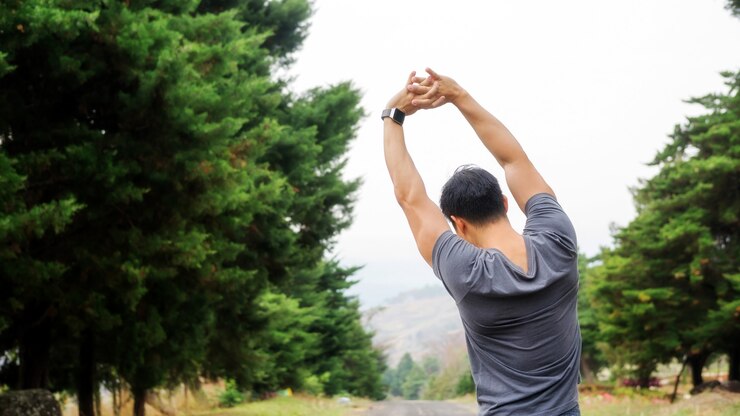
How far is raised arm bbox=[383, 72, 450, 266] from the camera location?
2.37m

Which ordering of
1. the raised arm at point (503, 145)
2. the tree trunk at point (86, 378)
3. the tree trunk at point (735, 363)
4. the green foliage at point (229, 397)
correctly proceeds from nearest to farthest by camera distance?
the raised arm at point (503, 145)
the tree trunk at point (86, 378)
the tree trunk at point (735, 363)
the green foliage at point (229, 397)

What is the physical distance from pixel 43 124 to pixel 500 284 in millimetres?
10085

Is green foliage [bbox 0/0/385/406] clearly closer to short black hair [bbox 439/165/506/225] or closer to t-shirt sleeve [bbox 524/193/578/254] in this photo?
short black hair [bbox 439/165/506/225]

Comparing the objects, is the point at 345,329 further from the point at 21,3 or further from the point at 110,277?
the point at 21,3

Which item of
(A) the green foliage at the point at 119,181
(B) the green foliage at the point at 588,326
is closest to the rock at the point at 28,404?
(A) the green foliage at the point at 119,181

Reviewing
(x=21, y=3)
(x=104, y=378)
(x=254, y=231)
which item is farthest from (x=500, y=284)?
(x=104, y=378)

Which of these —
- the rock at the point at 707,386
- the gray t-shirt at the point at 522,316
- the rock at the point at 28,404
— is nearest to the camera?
the gray t-shirt at the point at 522,316

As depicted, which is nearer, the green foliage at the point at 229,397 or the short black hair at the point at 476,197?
the short black hair at the point at 476,197

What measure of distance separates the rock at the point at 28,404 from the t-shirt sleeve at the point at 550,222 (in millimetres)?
8801

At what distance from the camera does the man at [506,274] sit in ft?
7.36

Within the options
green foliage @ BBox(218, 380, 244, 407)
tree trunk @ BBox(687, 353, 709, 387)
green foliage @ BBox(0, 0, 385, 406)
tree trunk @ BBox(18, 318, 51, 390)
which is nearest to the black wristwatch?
green foliage @ BBox(0, 0, 385, 406)

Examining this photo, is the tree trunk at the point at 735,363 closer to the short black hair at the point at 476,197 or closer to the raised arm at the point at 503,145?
the raised arm at the point at 503,145

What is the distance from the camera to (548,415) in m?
2.24

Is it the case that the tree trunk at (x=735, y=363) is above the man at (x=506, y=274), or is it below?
below
